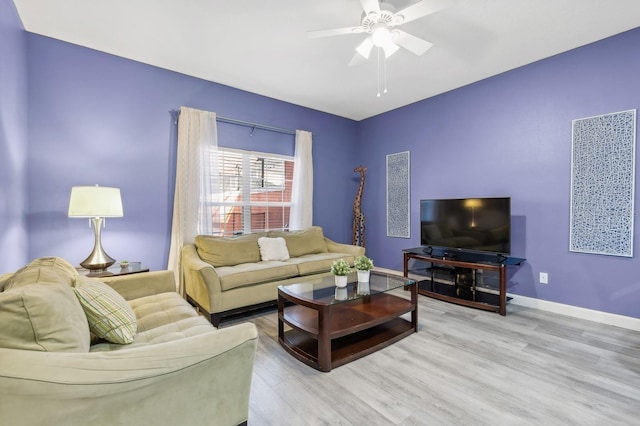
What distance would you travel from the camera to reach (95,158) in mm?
3018

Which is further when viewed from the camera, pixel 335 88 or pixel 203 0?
pixel 335 88

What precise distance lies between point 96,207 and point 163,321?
1.32m

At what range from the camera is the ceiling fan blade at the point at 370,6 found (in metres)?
2.02

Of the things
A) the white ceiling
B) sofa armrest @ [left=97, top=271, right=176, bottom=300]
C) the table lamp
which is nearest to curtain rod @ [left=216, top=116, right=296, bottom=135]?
the white ceiling

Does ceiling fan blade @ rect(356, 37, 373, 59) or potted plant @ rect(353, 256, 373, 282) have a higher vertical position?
ceiling fan blade @ rect(356, 37, 373, 59)

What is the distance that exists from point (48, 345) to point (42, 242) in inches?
97.9

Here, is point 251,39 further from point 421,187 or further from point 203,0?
point 421,187

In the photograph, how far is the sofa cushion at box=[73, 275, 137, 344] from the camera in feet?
4.75

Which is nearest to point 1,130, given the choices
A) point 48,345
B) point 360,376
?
point 48,345

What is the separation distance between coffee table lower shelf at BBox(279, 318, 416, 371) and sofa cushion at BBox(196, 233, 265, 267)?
119 centimetres

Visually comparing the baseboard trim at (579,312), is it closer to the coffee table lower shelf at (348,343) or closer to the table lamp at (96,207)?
the coffee table lower shelf at (348,343)

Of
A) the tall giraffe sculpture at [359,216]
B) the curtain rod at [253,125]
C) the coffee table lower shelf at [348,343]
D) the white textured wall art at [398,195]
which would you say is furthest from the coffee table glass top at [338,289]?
the curtain rod at [253,125]

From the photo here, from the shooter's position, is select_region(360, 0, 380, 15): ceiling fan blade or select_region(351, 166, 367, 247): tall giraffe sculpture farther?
select_region(351, 166, 367, 247): tall giraffe sculpture

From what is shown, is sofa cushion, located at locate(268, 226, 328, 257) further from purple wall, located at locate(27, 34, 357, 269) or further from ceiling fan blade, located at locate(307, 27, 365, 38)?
ceiling fan blade, located at locate(307, 27, 365, 38)
